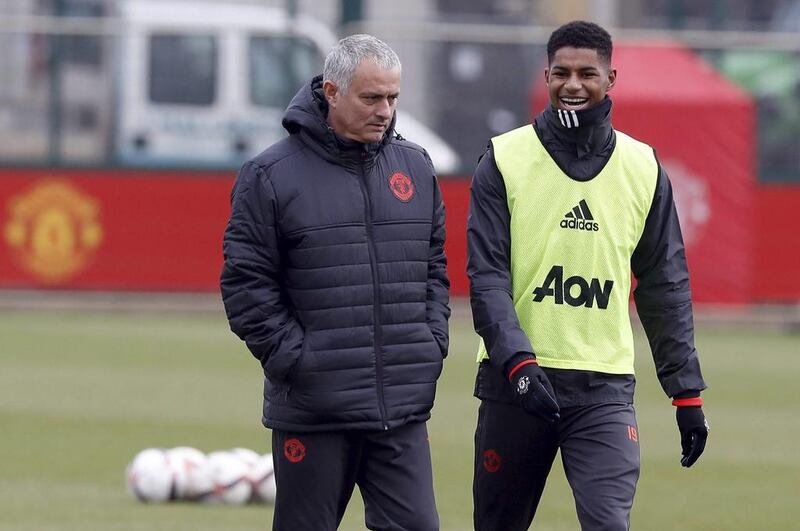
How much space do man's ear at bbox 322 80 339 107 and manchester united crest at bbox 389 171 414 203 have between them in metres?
0.30

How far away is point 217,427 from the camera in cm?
1235

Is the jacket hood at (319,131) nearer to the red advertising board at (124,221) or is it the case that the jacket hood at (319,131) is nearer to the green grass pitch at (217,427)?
the green grass pitch at (217,427)

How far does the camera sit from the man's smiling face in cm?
598

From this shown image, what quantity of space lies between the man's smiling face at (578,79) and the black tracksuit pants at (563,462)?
96cm

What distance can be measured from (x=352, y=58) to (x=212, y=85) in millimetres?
17213

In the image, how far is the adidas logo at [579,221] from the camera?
6012 millimetres

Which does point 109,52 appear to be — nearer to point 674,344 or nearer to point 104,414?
point 104,414

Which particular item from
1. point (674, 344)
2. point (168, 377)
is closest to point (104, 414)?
point (168, 377)

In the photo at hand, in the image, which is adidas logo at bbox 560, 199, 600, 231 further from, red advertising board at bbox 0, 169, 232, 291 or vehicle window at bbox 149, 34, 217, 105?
vehicle window at bbox 149, 34, 217, 105

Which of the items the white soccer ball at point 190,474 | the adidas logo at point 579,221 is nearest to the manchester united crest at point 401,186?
the adidas logo at point 579,221

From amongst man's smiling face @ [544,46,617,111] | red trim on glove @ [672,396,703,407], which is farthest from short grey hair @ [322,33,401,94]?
red trim on glove @ [672,396,703,407]

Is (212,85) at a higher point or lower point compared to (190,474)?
higher

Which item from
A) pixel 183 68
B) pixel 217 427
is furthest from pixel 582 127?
pixel 183 68

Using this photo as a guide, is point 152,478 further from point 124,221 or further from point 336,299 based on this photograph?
point 124,221
